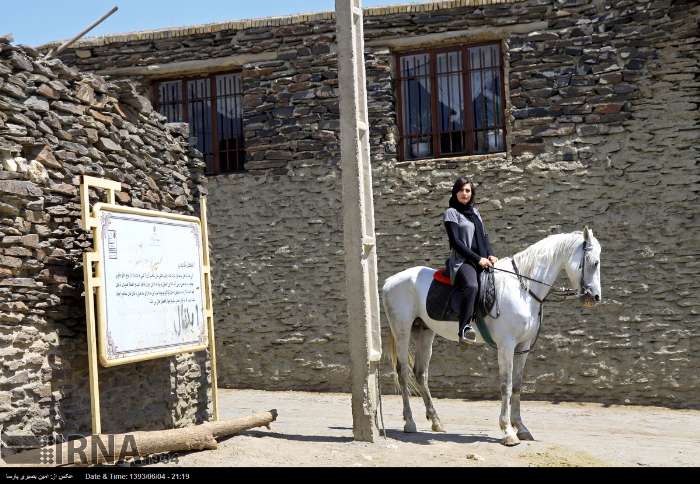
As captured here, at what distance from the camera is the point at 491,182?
38.9ft

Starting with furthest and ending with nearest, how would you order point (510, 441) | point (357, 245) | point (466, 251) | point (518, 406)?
point (518, 406), point (466, 251), point (510, 441), point (357, 245)

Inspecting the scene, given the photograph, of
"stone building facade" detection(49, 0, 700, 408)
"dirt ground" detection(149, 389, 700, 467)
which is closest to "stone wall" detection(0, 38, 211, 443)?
"dirt ground" detection(149, 389, 700, 467)

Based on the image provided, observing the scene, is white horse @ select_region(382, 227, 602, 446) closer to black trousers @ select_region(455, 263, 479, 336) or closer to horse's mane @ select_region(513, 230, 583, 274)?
horse's mane @ select_region(513, 230, 583, 274)

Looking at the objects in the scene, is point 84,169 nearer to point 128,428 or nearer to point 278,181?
point 128,428

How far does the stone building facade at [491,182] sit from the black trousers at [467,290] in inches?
147

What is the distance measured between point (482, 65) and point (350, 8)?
4.99 metres

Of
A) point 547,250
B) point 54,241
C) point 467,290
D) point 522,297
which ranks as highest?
point 54,241

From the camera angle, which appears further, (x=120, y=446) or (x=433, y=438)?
(x=433, y=438)

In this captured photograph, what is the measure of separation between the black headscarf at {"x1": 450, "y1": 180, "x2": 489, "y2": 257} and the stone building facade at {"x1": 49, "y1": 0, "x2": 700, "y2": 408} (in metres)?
3.47

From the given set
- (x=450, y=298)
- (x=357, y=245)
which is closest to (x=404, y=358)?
(x=450, y=298)

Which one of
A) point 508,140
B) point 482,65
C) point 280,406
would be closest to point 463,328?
point 280,406

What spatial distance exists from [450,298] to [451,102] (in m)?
4.89

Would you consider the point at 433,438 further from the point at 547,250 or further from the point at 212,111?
the point at 212,111

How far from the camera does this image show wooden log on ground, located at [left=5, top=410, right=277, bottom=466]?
18.7ft
